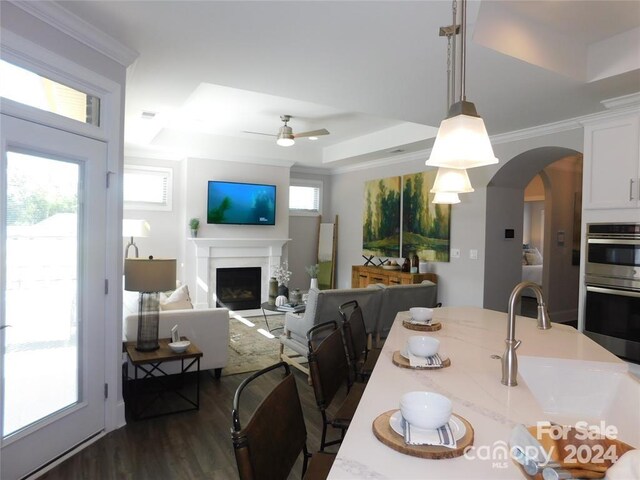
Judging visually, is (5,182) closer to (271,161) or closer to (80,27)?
(80,27)

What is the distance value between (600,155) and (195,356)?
154 inches

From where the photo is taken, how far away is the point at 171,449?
271 cm

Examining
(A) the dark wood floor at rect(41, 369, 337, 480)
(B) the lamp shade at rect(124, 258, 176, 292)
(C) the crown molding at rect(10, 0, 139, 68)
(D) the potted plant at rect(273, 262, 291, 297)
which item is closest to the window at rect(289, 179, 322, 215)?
(D) the potted plant at rect(273, 262, 291, 297)

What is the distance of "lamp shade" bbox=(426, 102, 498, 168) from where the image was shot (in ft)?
5.21

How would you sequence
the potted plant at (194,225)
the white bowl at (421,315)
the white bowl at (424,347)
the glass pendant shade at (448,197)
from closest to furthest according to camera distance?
the white bowl at (424,347) → the white bowl at (421,315) → the glass pendant shade at (448,197) → the potted plant at (194,225)

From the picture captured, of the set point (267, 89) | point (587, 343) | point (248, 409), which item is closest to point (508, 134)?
point (267, 89)

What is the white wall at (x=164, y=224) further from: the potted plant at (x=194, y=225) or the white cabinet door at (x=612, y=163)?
the white cabinet door at (x=612, y=163)

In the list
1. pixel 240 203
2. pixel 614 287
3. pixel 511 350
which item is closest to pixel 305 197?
pixel 240 203

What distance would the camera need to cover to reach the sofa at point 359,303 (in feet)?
13.0

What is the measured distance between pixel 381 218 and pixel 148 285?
466 cm

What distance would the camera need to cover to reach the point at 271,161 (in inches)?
283

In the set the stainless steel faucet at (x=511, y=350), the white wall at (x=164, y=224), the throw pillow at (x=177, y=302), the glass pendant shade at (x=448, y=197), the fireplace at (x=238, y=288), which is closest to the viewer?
the stainless steel faucet at (x=511, y=350)

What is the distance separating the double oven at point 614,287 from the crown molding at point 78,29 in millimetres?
4094

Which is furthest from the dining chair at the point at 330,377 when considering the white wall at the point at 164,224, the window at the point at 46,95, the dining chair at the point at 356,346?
the white wall at the point at 164,224
